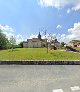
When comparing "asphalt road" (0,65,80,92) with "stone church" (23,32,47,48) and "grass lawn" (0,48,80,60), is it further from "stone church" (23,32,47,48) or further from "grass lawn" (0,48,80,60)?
"stone church" (23,32,47,48)

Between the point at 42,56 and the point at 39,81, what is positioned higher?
the point at 39,81

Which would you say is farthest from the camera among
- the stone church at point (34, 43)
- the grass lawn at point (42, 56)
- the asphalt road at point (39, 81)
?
the stone church at point (34, 43)

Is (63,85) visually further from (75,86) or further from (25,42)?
(25,42)

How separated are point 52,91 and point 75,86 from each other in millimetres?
1353

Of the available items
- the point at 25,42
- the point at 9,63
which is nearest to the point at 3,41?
the point at 25,42

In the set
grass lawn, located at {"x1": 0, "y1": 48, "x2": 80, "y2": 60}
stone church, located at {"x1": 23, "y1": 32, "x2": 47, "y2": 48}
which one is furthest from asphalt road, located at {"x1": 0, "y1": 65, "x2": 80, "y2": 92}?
stone church, located at {"x1": 23, "y1": 32, "x2": 47, "y2": 48}

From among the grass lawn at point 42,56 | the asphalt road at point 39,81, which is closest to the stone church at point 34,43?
the grass lawn at point 42,56

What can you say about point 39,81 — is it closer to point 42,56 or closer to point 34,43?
point 42,56

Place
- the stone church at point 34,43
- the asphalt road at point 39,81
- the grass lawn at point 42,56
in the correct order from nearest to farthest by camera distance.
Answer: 1. the asphalt road at point 39,81
2. the grass lawn at point 42,56
3. the stone church at point 34,43

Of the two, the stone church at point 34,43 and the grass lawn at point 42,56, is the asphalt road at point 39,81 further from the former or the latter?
the stone church at point 34,43

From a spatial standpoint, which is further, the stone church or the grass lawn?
the stone church

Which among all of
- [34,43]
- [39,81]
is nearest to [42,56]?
[39,81]

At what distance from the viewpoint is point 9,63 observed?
15984 millimetres

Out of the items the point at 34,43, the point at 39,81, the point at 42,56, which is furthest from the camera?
the point at 34,43
